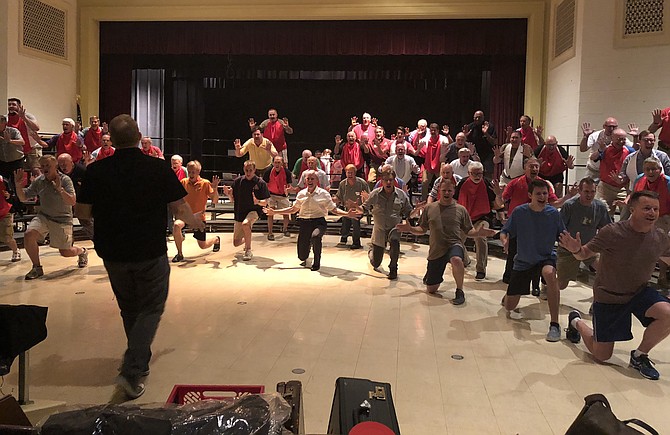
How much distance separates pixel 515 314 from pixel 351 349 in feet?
5.76

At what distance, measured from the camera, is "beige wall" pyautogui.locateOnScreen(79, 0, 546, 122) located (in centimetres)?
1235

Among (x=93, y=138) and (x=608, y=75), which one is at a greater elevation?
(x=608, y=75)

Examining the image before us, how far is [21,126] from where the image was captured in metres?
9.22

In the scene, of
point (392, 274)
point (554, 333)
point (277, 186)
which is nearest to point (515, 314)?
point (554, 333)

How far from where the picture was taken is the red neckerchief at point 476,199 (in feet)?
22.6

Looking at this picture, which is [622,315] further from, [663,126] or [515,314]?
[663,126]

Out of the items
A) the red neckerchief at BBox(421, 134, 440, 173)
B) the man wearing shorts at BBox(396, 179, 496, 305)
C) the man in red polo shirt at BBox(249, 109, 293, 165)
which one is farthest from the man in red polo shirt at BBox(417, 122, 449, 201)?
the man wearing shorts at BBox(396, 179, 496, 305)

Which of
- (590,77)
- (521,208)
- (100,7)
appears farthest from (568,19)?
(100,7)

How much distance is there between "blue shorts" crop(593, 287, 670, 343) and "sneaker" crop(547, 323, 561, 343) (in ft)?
1.83

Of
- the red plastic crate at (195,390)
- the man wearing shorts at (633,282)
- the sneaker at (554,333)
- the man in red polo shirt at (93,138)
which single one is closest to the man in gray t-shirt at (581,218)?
the sneaker at (554,333)

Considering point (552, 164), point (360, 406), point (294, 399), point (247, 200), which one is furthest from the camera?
point (552, 164)

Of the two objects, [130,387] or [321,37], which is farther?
[321,37]

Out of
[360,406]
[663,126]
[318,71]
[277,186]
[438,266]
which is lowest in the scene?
[438,266]

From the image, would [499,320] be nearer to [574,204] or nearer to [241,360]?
[574,204]
